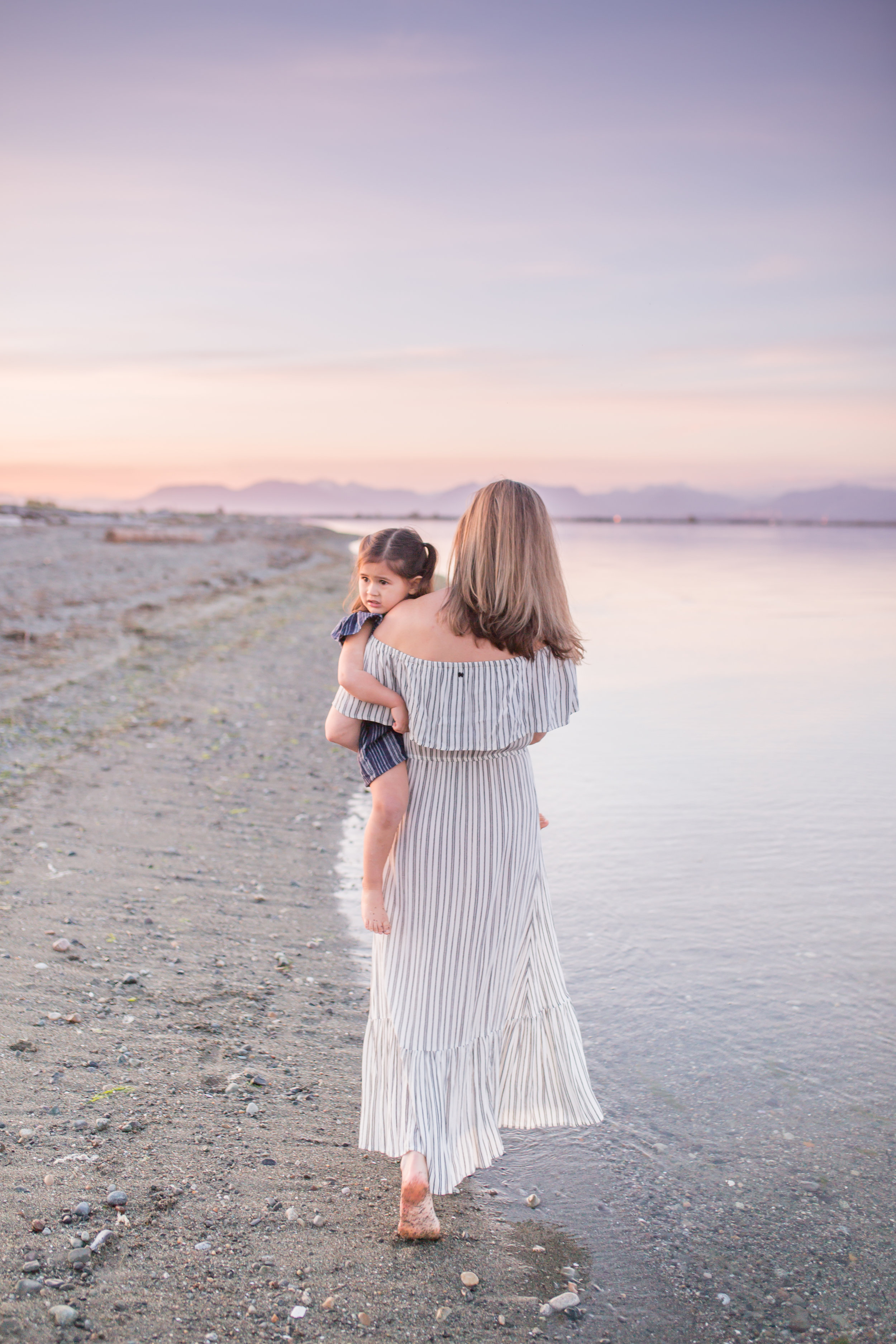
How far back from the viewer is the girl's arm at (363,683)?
2.84m

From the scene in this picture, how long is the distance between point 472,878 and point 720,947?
122 inches

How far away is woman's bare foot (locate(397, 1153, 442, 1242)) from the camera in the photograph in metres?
2.90

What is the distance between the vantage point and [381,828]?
292 centimetres

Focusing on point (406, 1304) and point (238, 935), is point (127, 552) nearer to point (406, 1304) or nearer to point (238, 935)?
point (238, 935)

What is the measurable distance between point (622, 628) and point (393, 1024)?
819 inches

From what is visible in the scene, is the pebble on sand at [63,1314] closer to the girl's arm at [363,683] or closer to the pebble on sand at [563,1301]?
the pebble on sand at [563,1301]

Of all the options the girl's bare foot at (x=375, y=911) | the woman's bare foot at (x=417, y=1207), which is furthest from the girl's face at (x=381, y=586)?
the woman's bare foot at (x=417, y=1207)

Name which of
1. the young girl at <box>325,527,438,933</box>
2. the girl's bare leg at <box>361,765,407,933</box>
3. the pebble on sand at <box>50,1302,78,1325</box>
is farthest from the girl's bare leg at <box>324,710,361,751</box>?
the pebble on sand at <box>50,1302,78,1325</box>

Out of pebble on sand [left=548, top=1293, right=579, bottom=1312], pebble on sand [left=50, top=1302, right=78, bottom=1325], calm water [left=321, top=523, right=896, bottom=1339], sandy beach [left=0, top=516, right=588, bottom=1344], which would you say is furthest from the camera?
calm water [left=321, top=523, right=896, bottom=1339]

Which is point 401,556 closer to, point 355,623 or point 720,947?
point 355,623

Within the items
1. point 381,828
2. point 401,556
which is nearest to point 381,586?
point 401,556

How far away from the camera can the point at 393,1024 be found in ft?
10.0

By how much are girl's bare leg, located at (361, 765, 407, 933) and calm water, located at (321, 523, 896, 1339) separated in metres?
1.21

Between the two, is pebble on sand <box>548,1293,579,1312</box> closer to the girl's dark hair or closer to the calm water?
the calm water
